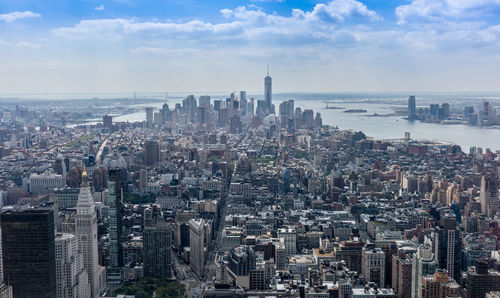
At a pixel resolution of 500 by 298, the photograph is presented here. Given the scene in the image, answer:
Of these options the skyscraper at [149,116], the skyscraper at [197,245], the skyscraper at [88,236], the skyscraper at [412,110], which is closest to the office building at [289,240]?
the skyscraper at [197,245]

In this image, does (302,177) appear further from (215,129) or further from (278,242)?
(215,129)

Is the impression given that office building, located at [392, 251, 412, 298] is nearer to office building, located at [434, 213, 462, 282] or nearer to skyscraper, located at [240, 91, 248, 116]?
office building, located at [434, 213, 462, 282]

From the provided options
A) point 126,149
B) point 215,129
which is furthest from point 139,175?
point 215,129

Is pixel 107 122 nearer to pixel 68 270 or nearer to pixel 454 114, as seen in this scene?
pixel 454 114

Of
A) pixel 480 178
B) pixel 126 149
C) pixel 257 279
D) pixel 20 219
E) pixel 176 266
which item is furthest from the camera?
pixel 126 149

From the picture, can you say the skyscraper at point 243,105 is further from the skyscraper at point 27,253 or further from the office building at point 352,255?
the skyscraper at point 27,253

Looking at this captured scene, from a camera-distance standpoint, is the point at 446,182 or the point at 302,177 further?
the point at 302,177

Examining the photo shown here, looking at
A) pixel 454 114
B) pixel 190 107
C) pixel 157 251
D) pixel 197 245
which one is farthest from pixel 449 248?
pixel 190 107
